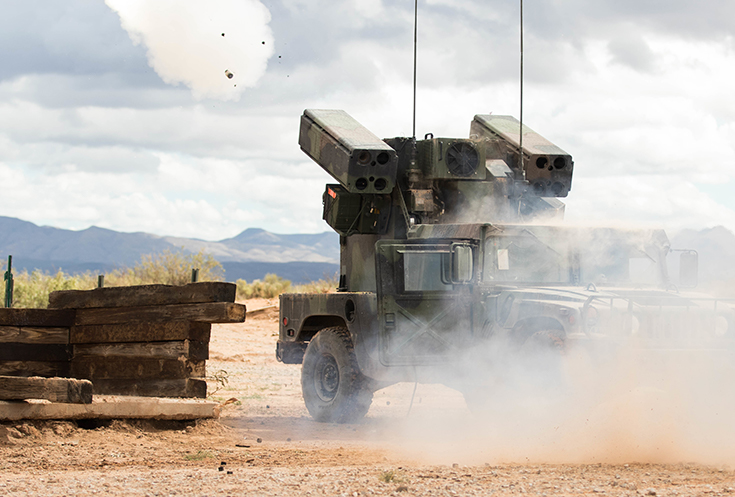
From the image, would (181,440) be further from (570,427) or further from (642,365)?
(642,365)

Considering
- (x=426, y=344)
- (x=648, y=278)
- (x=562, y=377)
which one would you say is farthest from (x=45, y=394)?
(x=648, y=278)

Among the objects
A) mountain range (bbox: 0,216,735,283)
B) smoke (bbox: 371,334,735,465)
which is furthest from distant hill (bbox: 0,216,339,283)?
smoke (bbox: 371,334,735,465)

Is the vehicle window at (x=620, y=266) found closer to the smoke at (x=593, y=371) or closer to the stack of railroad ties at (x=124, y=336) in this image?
the smoke at (x=593, y=371)

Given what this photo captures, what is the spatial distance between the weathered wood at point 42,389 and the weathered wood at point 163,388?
1154 millimetres

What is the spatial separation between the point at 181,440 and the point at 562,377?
380 cm

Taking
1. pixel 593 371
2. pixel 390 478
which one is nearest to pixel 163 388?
pixel 390 478

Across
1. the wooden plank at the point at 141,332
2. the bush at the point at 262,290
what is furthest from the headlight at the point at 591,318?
the bush at the point at 262,290

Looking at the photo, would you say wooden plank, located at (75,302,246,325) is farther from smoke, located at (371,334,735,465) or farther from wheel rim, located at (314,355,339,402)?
smoke, located at (371,334,735,465)

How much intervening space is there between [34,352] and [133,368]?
119cm

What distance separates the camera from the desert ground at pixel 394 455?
6.66 m

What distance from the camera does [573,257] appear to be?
10016 millimetres

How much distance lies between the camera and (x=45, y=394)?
28.8 ft

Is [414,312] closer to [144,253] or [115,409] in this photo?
[115,409]

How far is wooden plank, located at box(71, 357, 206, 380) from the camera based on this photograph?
32.7 feet
